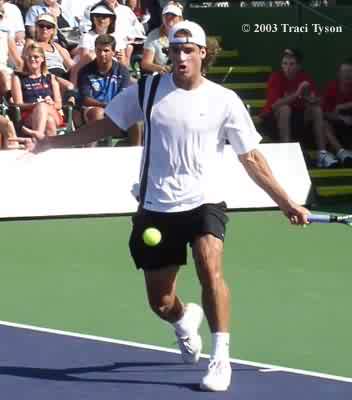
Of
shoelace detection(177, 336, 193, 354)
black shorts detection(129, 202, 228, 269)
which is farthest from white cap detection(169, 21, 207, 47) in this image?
shoelace detection(177, 336, 193, 354)

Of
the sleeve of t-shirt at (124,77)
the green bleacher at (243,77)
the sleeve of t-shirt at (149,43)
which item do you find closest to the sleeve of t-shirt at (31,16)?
the sleeve of t-shirt at (149,43)

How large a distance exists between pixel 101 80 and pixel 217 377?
8.62 meters

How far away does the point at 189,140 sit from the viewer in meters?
7.97

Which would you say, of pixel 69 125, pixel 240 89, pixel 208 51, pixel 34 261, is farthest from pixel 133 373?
pixel 240 89

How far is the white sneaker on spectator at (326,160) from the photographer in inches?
656

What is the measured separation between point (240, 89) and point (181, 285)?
7823 mm

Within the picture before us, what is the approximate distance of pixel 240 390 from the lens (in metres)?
7.99

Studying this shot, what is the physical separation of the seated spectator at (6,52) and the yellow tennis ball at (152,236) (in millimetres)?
8572

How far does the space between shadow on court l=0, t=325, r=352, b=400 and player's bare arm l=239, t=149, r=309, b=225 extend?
0.99 m

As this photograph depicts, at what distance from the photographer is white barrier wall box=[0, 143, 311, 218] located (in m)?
14.7

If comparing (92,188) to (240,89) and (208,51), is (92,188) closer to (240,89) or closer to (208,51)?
(240,89)

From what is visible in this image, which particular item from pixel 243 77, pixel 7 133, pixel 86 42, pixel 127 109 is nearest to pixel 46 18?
pixel 86 42

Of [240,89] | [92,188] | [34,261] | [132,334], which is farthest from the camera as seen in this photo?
[240,89]

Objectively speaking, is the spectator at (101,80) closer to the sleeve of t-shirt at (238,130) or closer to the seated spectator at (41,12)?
the seated spectator at (41,12)
